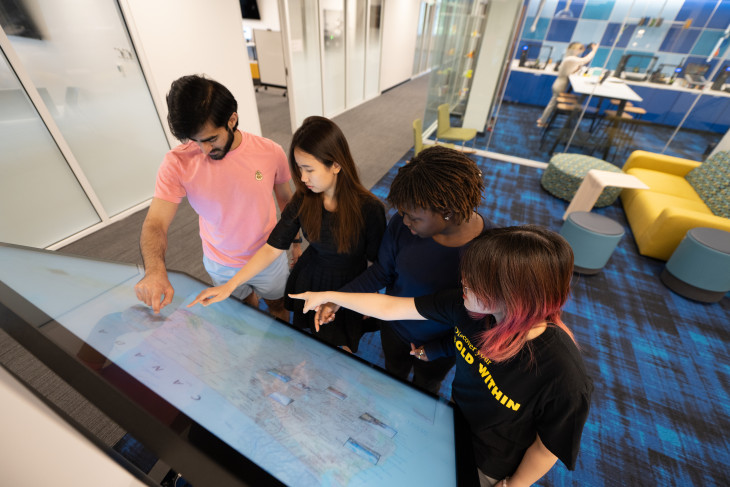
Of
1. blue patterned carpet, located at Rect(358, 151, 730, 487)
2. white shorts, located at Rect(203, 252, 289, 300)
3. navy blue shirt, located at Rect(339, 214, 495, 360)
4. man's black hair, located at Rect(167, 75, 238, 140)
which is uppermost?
man's black hair, located at Rect(167, 75, 238, 140)

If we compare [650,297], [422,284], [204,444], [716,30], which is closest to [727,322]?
[650,297]

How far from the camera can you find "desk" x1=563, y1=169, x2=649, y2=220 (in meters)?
2.91

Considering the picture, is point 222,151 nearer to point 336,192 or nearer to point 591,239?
point 336,192

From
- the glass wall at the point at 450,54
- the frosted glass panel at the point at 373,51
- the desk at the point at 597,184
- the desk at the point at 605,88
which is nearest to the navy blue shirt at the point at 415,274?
the desk at the point at 597,184

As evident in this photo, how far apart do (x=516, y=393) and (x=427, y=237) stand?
50 cm

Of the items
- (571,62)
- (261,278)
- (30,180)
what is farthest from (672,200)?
(30,180)

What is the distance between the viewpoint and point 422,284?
1.07 metres

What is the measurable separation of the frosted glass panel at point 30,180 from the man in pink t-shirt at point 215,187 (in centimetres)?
230

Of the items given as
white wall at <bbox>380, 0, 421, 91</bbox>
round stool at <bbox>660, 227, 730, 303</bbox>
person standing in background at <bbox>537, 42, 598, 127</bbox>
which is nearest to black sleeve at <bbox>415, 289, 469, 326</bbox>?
round stool at <bbox>660, 227, 730, 303</bbox>

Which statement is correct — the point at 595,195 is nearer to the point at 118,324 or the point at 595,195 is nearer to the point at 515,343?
the point at 515,343

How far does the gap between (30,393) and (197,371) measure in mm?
301

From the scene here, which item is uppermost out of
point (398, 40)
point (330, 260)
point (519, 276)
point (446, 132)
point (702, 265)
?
point (519, 276)

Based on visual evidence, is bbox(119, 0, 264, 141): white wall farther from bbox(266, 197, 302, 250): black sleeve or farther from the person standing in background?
A: the person standing in background

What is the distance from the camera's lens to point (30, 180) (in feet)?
8.21
